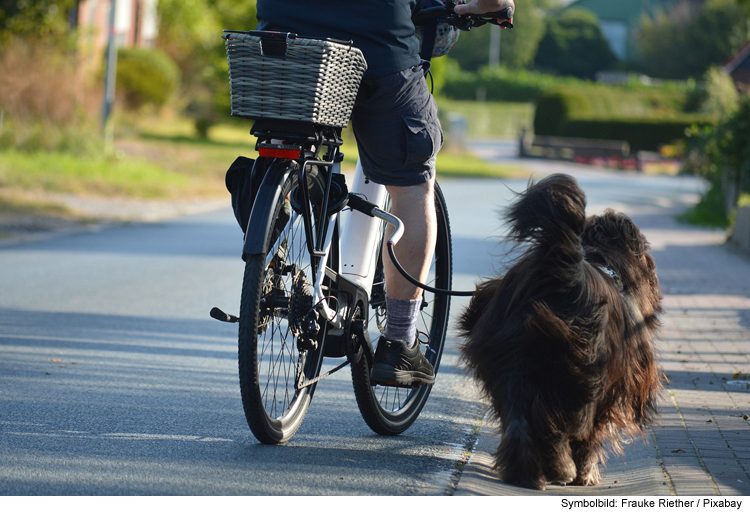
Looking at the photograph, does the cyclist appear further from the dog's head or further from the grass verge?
the grass verge

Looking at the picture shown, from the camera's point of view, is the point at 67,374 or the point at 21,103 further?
the point at 21,103

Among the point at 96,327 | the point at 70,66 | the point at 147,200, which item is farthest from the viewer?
the point at 70,66

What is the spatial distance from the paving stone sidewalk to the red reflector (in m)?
1.15

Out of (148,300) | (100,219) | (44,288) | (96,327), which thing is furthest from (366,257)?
(100,219)

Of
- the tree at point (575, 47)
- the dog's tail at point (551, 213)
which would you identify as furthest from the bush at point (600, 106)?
the dog's tail at point (551, 213)

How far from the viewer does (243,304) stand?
306 cm

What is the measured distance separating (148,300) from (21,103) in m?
13.8

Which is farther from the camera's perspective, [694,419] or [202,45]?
[202,45]

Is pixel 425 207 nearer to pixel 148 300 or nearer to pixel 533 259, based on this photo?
pixel 533 259

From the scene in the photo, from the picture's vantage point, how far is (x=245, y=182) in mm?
3256

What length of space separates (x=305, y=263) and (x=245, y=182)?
37cm

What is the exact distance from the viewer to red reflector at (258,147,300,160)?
3217 mm

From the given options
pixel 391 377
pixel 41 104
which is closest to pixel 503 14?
pixel 391 377

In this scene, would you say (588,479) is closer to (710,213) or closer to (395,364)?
(395,364)
